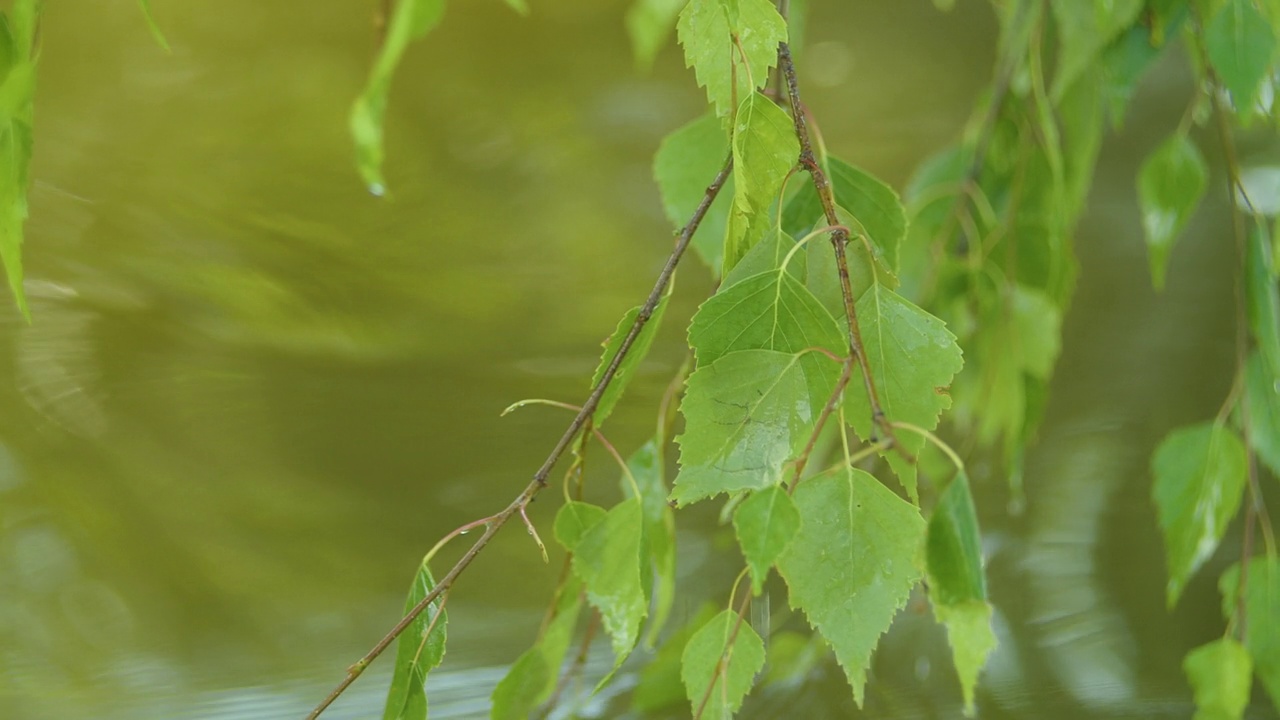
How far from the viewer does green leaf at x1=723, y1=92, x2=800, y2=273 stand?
225 mm

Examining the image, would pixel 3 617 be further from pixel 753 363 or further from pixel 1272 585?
pixel 1272 585

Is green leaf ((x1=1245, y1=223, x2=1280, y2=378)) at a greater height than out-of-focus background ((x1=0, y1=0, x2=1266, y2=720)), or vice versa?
out-of-focus background ((x1=0, y1=0, x2=1266, y2=720))

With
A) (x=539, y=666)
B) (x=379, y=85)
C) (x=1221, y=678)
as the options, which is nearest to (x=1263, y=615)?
(x=1221, y=678)

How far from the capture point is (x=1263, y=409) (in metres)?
0.42

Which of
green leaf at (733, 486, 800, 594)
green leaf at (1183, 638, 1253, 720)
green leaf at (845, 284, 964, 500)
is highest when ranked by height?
green leaf at (845, 284, 964, 500)

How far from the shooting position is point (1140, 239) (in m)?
0.77

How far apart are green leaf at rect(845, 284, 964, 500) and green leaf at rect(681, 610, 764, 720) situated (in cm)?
5

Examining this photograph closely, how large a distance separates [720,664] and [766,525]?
0.21 ft

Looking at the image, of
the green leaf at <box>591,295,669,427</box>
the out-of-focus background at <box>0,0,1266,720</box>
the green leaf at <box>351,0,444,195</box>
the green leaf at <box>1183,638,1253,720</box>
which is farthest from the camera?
the out-of-focus background at <box>0,0,1266,720</box>

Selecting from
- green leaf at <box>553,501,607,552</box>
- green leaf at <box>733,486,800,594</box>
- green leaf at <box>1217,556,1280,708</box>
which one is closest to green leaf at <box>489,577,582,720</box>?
green leaf at <box>553,501,607,552</box>

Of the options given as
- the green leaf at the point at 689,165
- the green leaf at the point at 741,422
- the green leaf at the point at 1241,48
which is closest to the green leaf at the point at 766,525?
the green leaf at the point at 741,422

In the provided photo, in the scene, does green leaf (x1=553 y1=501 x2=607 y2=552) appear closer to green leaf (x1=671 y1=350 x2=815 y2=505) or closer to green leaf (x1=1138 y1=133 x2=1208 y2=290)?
green leaf (x1=671 y1=350 x2=815 y2=505)

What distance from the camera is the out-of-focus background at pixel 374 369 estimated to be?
537 mm

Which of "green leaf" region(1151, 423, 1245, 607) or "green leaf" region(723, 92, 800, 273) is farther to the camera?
"green leaf" region(1151, 423, 1245, 607)
